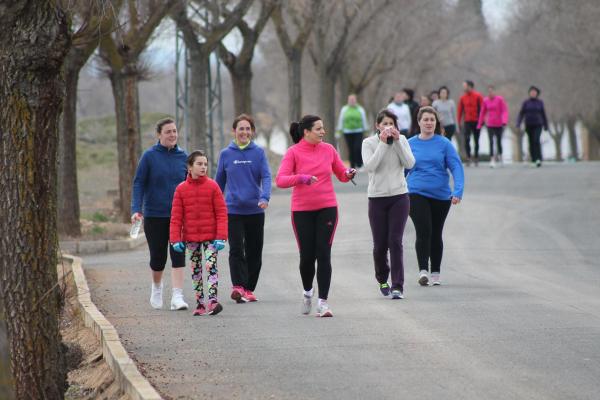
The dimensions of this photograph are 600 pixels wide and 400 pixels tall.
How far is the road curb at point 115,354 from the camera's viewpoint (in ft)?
24.6

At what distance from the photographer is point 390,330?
32.5ft

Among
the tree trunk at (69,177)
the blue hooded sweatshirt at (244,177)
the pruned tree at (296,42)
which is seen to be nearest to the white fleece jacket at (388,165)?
the blue hooded sweatshirt at (244,177)

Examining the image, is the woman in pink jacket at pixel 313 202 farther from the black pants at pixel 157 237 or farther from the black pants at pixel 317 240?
the black pants at pixel 157 237

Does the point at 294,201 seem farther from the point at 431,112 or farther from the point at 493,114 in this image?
the point at 493,114

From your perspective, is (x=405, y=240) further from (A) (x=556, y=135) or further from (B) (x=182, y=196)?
(A) (x=556, y=135)

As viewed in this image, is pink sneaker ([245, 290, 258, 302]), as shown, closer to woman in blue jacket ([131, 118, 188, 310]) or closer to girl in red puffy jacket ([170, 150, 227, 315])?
woman in blue jacket ([131, 118, 188, 310])

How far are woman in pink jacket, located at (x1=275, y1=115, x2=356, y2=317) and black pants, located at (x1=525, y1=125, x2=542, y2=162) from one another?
18.8m

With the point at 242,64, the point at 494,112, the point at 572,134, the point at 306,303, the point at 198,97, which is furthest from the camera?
the point at 572,134

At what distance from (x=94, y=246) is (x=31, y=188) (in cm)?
1167

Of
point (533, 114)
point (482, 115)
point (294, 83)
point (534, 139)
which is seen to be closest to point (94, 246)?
point (482, 115)

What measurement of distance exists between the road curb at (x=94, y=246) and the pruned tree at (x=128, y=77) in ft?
12.3

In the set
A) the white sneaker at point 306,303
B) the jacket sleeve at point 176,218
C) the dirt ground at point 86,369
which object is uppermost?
the jacket sleeve at point 176,218

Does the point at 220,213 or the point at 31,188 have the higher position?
the point at 31,188

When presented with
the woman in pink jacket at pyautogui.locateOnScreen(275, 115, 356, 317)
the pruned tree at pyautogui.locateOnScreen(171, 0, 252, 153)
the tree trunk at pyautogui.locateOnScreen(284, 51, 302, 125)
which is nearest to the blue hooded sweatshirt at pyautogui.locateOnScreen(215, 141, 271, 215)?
the woman in pink jacket at pyautogui.locateOnScreen(275, 115, 356, 317)
